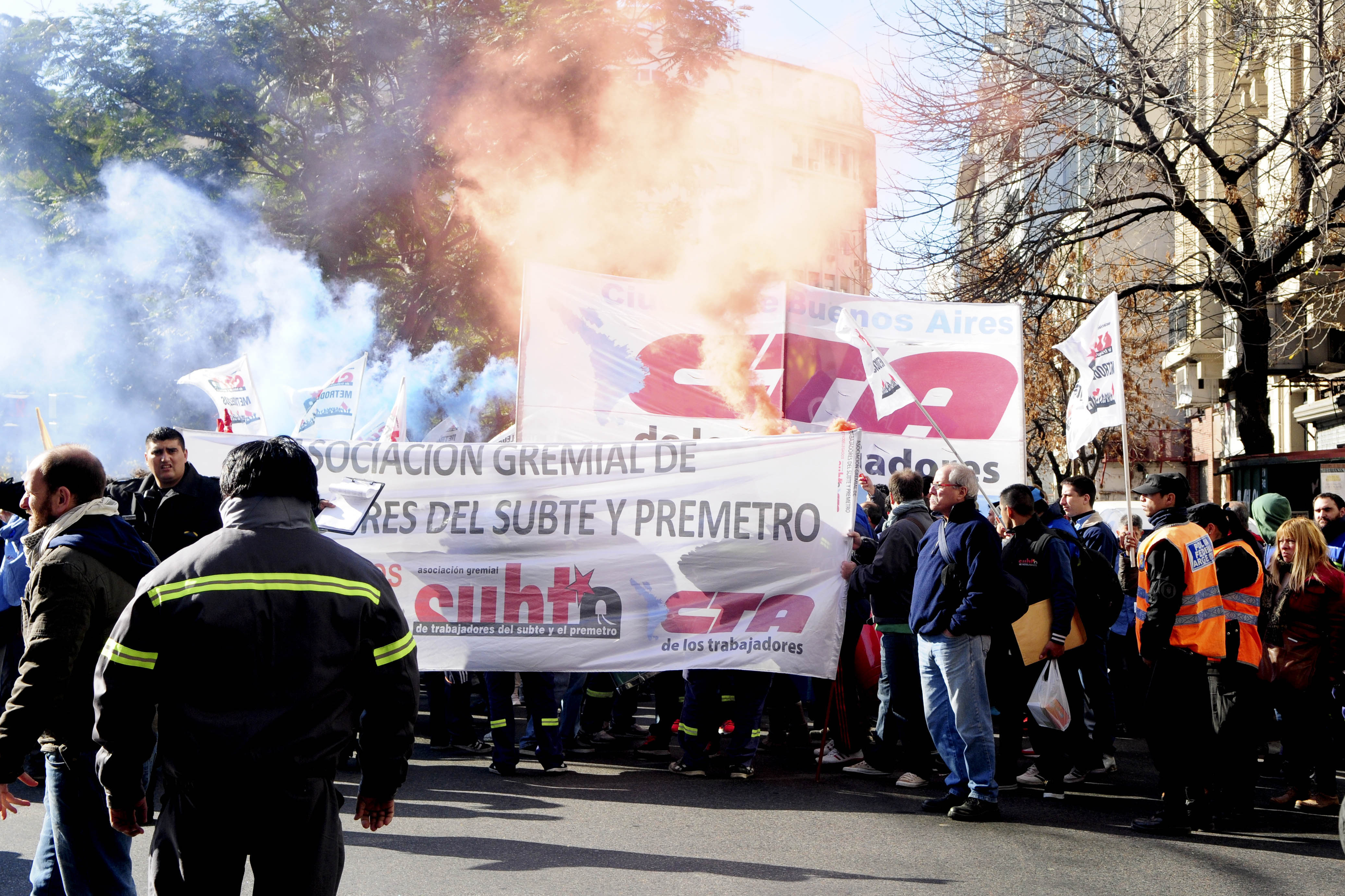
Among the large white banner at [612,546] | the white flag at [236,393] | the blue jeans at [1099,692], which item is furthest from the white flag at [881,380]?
the white flag at [236,393]

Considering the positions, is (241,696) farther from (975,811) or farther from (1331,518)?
(1331,518)

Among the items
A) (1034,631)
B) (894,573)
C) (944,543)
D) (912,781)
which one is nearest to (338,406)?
(894,573)

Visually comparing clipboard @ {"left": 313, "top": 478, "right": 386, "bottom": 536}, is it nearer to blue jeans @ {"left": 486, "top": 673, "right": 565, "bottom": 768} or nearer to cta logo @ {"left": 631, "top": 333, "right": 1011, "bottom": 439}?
blue jeans @ {"left": 486, "top": 673, "right": 565, "bottom": 768}

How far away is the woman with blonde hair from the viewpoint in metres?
6.65

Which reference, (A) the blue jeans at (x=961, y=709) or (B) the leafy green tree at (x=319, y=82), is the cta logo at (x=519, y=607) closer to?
(A) the blue jeans at (x=961, y=709)

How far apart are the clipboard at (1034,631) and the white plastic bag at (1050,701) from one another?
0.33ft

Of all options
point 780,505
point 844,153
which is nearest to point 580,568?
point 780,505

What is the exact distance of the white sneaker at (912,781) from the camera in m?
7.34

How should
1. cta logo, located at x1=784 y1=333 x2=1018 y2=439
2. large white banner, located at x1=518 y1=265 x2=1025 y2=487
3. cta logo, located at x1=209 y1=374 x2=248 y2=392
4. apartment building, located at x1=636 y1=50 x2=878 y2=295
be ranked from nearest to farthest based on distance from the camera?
1. cta logo, located at x1=784 y1=333 x2=1018 y2=439
2. large white banner, located at x1=518 y1=265 x2=1025 y2=487
3. cta logo, located at x1=209 y1=374 x2=248 y2=392
4. apartment building, located at x1=636 y1=50 x2=878 y2=295

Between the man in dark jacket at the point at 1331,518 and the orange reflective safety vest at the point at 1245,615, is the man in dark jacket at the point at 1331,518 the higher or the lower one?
the higher one

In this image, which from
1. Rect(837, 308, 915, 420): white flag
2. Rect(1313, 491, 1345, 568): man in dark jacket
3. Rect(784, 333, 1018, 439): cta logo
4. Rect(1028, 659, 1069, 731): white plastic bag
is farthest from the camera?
Rect(784, 333, 1018, 439): cta logo

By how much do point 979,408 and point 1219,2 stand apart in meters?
7.89

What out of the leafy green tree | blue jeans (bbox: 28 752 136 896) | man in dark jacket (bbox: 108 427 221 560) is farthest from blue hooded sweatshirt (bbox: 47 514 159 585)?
the leafy green tree

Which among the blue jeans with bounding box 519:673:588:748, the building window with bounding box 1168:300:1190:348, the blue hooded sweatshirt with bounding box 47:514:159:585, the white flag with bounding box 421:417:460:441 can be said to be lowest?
the blue jeans with bounding box 519:673:588:748
